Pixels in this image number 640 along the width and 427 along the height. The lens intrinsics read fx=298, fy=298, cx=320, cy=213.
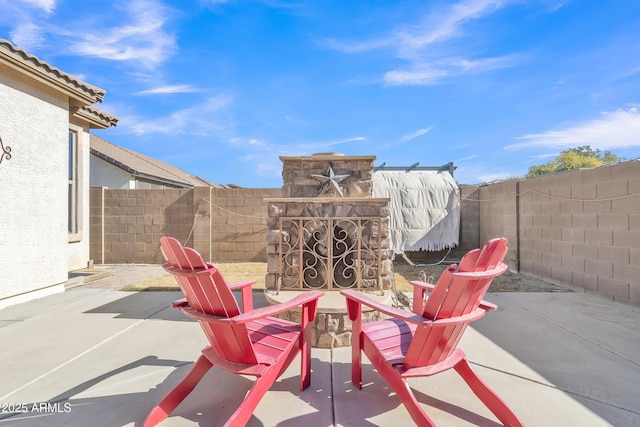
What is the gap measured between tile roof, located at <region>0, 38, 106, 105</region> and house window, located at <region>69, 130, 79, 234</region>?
1365 millimetres

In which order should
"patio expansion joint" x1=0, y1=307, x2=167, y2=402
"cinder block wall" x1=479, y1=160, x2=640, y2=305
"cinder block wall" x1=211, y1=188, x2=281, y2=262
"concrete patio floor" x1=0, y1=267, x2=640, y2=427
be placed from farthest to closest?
"cinder block wall" x1=211, y1=188, x2=281, y2=262, "cinder block wall" x1=479, y1=160, x2=640, y2=305, "patio expansion joint" x1=0, y1=307, x2=167, y2=402, "concrete patio floor" x1=0, y1=267, x2=640, y2=427

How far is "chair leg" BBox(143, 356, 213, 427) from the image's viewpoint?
1.64 m

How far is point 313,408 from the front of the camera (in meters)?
1.84

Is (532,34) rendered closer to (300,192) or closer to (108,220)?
(300,192)

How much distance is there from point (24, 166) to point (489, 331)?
629 cm

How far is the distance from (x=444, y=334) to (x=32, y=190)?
5.57 meters

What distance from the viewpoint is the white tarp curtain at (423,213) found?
26.7 ft

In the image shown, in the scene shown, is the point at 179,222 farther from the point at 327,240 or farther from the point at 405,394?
the point at 405,394

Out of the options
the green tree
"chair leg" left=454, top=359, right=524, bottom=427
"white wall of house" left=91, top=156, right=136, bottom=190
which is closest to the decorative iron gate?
"chair leg" left=454, top=359, right=524, bottom=427

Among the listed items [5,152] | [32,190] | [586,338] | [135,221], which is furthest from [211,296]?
[135,221]

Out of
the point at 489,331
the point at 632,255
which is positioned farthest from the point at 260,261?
the point at 632,255

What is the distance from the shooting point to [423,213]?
26.9ft

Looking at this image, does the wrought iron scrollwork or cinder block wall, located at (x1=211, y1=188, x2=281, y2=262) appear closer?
the wrought iron scrollwork

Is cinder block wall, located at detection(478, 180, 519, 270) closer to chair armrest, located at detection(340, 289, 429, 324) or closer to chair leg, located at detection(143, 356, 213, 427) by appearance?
chair armrest, located at detection(340, 289, 429, 324)
